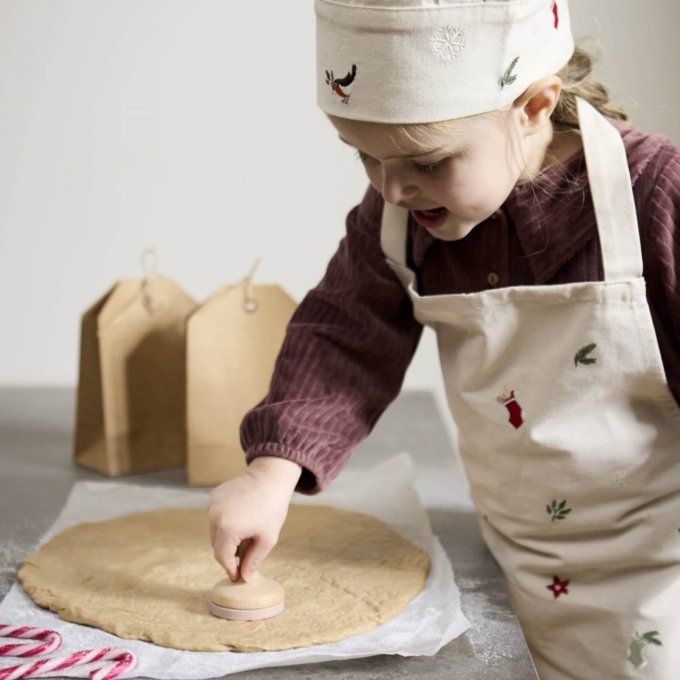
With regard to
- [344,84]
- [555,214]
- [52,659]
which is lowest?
[52,659]

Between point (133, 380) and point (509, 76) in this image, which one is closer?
point (509, 76)

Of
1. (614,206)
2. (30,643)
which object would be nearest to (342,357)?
(614,206)

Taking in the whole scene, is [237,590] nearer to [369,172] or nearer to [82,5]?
[369,172]

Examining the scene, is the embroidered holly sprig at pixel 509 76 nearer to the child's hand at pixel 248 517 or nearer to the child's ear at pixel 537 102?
the child's ear at pixel 537 102

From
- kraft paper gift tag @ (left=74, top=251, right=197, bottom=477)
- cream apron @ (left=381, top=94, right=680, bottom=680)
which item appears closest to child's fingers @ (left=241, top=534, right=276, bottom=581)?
cream apron @ (left=381, top=94, right=680, bottom=680)

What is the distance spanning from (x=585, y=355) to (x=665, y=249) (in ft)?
0.36

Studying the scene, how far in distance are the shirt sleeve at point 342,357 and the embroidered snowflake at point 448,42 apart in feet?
0.87

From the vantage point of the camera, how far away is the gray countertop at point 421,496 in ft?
2.38

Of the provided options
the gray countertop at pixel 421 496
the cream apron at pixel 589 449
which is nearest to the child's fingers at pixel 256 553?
the gray countertop at pixel 421 496

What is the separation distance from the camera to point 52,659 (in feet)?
2.31

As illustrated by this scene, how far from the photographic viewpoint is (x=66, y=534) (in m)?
0.98

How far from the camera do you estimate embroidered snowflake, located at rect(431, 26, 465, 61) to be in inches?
29.8

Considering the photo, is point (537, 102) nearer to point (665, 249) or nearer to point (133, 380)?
point (665, 249)

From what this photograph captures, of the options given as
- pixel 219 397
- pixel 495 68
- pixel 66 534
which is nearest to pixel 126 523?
pixel 66 534
